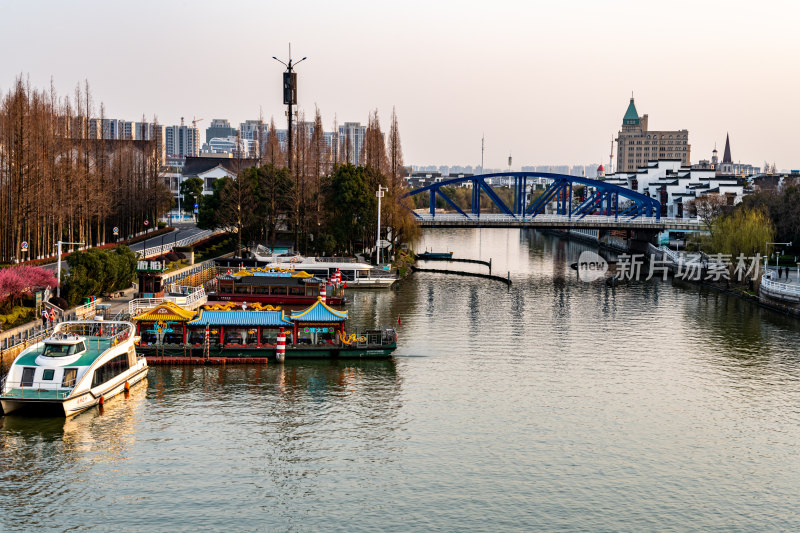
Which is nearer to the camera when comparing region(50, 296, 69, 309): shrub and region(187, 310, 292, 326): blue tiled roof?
region(187, 310, 292, 326): blue tiled roof

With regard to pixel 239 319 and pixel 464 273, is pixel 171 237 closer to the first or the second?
pixel 464 273

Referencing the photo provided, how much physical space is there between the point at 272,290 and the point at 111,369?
26.7 meters

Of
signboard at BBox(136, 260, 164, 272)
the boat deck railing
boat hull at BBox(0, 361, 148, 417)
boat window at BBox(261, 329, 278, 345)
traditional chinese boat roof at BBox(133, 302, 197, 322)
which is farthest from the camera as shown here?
signboard at BBox(136, 260, 164, 272)

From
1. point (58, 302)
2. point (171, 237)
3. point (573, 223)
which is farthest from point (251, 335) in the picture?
point (573, 223)

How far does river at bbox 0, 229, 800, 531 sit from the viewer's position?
27.6 metres

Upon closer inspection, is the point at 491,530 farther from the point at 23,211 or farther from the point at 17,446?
the point at 23,211

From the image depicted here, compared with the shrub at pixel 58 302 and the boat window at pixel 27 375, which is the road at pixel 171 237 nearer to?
the shrub at pixel 58 302

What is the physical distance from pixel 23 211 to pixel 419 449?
43573 mm

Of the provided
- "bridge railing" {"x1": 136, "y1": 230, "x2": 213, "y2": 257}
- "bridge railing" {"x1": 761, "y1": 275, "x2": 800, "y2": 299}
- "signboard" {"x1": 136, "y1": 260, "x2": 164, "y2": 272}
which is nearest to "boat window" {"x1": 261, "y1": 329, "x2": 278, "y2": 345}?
"signboard" {"x1": 136, "y1": 260, "x2": 164, "y2": 272}

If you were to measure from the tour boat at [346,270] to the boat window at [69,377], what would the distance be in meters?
40.7

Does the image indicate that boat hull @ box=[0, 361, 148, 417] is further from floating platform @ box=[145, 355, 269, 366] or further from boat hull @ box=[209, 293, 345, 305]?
boat hull @ box=[209, 293, 345, 305]

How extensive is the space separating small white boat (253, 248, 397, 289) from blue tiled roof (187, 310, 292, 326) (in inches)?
1160

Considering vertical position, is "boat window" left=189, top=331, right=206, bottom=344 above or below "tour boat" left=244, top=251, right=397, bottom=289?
below

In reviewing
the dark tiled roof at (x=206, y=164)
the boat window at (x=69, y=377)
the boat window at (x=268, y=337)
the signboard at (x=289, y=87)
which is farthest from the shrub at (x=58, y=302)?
the dark tiled roof at (x=206, y=164)
